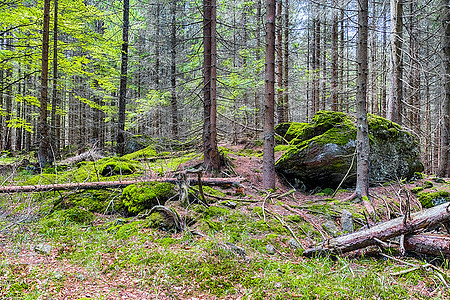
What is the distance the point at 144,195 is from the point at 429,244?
17.3ft

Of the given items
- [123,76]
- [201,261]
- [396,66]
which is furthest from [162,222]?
[123,76]

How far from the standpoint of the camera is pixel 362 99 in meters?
6.27

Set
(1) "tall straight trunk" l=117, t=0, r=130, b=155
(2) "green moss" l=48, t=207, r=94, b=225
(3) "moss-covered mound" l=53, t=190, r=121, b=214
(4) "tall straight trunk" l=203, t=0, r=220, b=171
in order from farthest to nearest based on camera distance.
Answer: (1) "tall straight trunk" l=117, t=0, r=130, b=155
(4) "tall straight trunk" l=203, t=0, r=220, b=171
(3) "moss-covered mound" l=53, t=190, r=121, b=214
(2) "green moss" l=48, t=207, r=94, b=225

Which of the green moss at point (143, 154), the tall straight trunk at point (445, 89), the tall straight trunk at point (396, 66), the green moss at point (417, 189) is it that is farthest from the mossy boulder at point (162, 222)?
the tall straight trunk at point (445, 89)

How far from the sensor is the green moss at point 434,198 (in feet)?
21.6

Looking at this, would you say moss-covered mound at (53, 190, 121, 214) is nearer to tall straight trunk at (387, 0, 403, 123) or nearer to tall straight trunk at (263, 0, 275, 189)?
tall straight trunk at (263, 0, 275, 189)

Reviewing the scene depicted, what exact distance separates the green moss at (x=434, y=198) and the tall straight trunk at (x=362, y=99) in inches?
65.7

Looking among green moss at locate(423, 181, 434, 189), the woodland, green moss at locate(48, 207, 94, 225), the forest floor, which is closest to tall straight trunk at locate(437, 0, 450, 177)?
the woodland

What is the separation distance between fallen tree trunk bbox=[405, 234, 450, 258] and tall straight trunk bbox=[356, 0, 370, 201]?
260 cm

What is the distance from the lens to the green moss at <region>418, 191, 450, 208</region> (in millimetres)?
6570

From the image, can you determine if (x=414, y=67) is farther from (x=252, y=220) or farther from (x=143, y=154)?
(x=143, y=154)

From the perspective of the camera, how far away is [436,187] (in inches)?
306

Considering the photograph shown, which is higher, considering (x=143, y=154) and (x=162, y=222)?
(x=143, y=154)

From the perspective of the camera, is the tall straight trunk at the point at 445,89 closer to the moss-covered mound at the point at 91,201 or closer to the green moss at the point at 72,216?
the moss-covered mound at the point at 91,201
